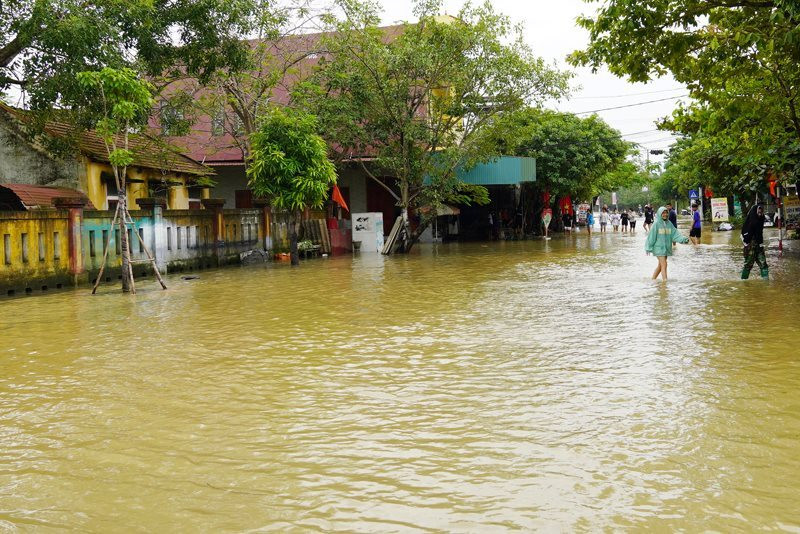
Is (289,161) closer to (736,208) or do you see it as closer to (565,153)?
(565,153)

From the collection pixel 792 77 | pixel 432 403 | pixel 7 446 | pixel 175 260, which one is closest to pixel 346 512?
pixel 432 403

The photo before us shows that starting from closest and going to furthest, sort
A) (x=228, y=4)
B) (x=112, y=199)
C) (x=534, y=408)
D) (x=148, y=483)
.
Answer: (x=148, y=483), (x=534, y=408), (x=228, y=4), (x=112, y=199)

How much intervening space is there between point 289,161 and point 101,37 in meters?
7.52

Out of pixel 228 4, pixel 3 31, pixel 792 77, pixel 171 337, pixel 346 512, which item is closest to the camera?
pixel 346 512

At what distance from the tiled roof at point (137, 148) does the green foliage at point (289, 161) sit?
3689 mm

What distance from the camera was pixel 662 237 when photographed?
54.3 ft

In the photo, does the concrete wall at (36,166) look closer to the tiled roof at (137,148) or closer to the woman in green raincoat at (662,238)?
the tiled roof at (137,148)

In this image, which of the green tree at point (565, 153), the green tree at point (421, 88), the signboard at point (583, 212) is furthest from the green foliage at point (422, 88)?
the signboard at point (583, 212)

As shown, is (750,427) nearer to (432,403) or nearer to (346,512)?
(432,403)

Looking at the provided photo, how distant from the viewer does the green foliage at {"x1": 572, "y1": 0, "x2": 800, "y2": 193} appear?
1372 cm

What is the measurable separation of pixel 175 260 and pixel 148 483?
63.4 ft

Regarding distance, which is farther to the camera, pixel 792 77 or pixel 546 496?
pixel 792 77

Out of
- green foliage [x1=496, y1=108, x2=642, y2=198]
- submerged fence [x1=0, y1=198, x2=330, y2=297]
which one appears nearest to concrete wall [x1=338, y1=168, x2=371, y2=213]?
green foliage [x1=496, y1=108, x2=642, y2=198]

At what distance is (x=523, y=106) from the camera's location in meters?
30.7
